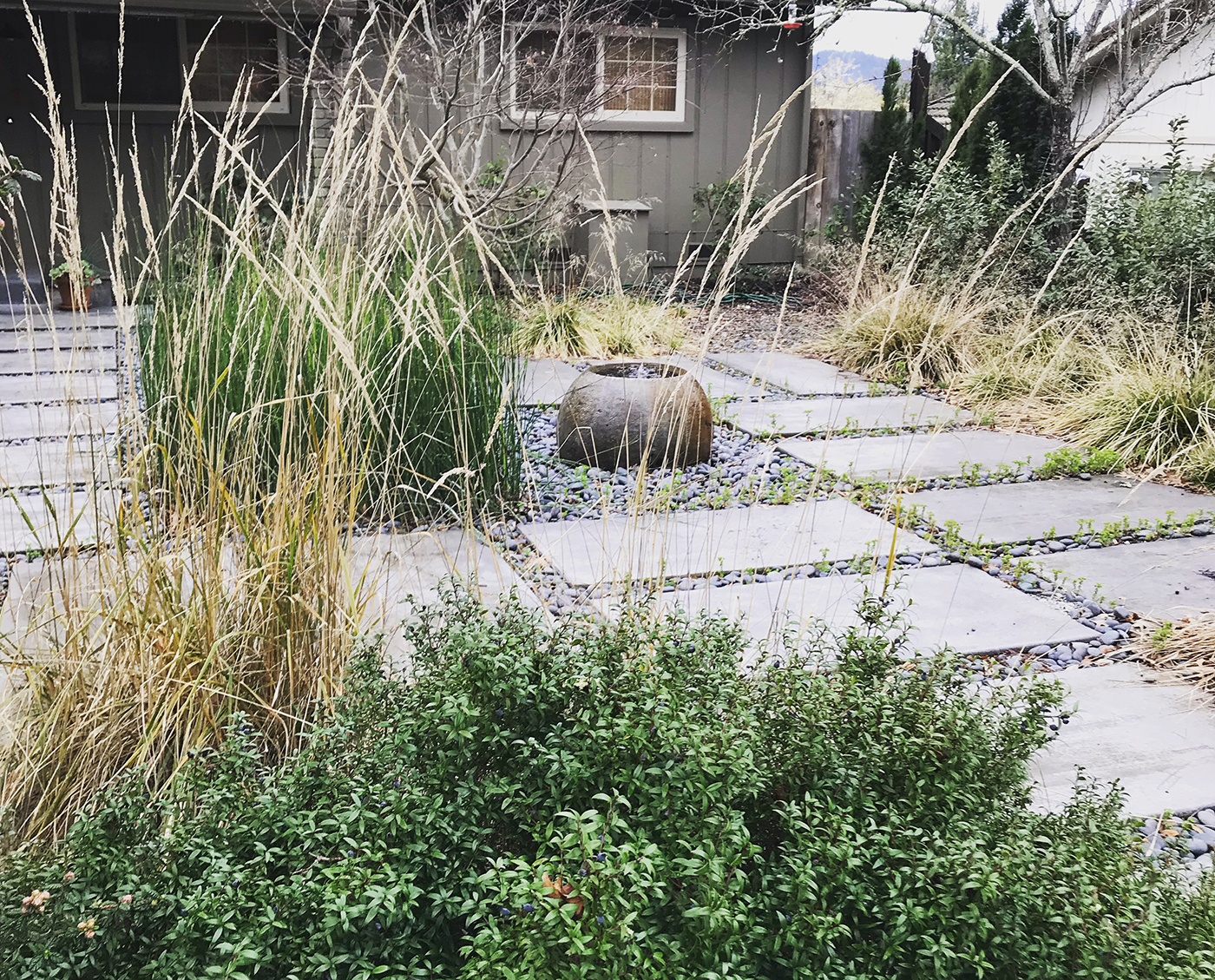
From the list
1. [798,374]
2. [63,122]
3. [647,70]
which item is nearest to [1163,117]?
[647,70]

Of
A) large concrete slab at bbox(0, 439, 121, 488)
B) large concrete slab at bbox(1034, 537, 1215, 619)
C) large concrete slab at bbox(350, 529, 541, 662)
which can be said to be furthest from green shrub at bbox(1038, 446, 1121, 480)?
large concrete slab at bbox(0, 439, 121, 488)

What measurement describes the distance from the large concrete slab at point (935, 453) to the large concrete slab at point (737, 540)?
56 centimetres

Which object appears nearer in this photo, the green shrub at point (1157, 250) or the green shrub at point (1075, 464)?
the green shrub at point (1075, 464)

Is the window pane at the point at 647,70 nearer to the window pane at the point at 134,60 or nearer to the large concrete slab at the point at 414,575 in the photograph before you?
the window pane at the point at 134,60

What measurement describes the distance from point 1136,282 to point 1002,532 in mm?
3073

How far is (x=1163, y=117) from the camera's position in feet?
30.2

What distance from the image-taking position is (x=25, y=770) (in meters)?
1.66

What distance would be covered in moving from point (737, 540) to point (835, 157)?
8.62 m

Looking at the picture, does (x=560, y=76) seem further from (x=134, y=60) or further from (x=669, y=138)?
(x=134, y=60)

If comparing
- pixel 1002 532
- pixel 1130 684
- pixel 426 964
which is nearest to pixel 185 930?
pixel 426 964

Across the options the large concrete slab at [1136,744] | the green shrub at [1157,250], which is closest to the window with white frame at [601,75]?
the green shrub at [1157,250]

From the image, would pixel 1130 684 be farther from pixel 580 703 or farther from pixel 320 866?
pixel 320 866

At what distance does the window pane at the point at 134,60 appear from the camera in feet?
29.8

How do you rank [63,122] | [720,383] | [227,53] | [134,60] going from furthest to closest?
[227,53] → [134,60] → [63,122] → [720,383]
